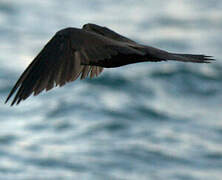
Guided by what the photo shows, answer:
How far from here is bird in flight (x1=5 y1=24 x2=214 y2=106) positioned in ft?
18.6

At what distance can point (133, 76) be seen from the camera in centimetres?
1552

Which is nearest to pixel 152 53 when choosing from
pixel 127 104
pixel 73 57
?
pixel 73 57

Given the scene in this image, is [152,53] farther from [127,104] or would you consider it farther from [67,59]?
[127,104]

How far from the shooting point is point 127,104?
14.3m

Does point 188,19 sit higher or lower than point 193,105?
higher

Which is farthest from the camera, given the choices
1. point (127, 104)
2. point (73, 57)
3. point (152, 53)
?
point (127, 104)

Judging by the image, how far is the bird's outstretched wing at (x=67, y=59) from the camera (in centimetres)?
567

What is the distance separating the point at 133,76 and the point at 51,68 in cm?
975

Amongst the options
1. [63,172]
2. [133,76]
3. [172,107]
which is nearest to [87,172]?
[63,172]

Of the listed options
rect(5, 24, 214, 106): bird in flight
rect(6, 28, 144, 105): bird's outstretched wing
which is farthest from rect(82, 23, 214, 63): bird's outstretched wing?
rect(6, 28, 144, 105): bird's outstretched wing

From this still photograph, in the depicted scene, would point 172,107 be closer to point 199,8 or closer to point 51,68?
point 199,8

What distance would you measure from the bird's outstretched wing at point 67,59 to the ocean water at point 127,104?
6.29m

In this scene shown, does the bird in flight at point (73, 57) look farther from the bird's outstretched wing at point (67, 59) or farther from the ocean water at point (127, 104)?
the ocean water at point (127, 104)

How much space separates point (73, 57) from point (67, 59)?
43 millimetres
